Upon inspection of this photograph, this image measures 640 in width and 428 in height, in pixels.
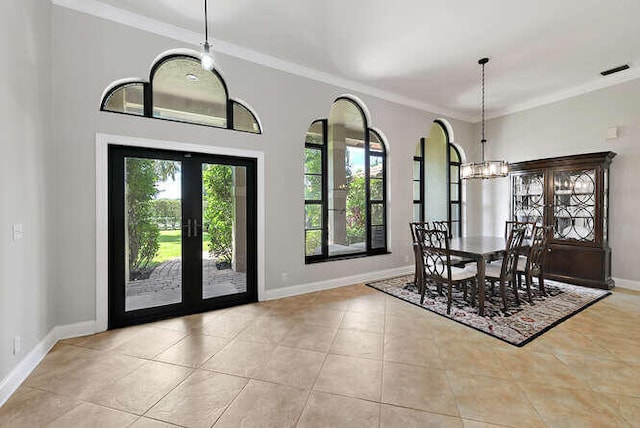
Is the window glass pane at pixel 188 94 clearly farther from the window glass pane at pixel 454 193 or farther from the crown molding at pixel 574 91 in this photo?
the crown molding at pixel 574 91

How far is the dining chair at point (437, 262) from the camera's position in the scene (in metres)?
3.47

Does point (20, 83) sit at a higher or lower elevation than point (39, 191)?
higher

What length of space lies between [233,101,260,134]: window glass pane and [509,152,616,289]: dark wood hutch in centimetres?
463

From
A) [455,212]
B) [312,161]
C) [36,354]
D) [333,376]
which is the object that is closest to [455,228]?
[455,212]

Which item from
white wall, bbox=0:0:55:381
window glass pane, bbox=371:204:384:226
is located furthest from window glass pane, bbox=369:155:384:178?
white wall, bbox=0:0:55:381

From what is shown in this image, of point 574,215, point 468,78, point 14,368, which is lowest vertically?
point 14,368

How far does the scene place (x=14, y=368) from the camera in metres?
2.05

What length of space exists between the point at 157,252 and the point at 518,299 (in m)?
4.49

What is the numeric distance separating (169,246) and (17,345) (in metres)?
1.46

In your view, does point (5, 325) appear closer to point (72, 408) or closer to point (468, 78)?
point (72, 408)

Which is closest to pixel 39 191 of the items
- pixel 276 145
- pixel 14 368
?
pixel 14 368

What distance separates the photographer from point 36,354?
2.36 metres

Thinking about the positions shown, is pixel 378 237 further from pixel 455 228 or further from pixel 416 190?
pixel 455 228

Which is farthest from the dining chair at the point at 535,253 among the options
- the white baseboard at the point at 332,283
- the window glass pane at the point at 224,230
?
the window glass pane at the point at 224,230
